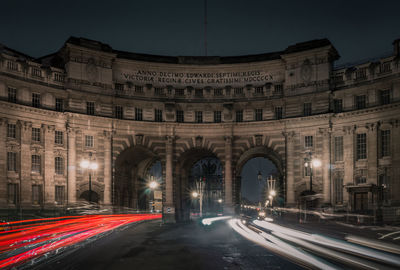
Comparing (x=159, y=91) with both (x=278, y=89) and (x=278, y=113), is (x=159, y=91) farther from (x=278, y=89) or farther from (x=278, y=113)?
(x=278, y=113)

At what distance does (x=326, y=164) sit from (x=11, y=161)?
34811mm

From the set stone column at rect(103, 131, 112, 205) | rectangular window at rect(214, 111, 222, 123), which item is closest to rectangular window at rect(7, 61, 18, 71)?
stone column at rect(103, 131, 112, 205)

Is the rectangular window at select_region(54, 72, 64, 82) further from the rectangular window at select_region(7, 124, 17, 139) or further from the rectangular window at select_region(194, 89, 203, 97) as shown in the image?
the rectangular window at select_region(194, 89, 203, 97)

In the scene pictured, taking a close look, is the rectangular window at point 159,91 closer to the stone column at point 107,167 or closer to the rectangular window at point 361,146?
the stone column at point 107,167

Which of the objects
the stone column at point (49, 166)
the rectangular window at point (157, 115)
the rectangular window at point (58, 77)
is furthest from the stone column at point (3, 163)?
the rectangular window at point (157, 115)

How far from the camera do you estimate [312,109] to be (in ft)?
191

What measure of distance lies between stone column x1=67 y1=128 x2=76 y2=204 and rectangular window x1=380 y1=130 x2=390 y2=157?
3435 cm

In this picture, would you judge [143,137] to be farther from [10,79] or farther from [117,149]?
[10,79]

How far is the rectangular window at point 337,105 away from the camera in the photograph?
5700 cm

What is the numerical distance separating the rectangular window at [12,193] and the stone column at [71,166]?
6005mm

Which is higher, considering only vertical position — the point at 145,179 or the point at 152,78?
the point at 152,78

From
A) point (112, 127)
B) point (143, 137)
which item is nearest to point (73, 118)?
point (112, 127)

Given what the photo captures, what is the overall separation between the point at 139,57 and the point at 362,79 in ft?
91.7

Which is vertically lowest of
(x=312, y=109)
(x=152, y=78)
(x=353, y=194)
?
(x=353, y=194)
